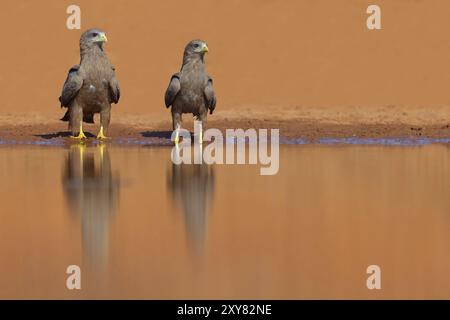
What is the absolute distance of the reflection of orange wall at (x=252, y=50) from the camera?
1374 inches

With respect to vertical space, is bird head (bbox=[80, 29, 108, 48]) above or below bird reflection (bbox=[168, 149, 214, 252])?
above

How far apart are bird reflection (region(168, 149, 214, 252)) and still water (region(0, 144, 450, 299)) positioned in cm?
2

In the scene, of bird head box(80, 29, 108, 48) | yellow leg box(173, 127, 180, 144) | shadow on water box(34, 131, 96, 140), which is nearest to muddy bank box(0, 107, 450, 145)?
shadow on water box(34, 131, 96, 140)

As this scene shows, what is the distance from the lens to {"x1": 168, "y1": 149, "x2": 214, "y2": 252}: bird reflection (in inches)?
407

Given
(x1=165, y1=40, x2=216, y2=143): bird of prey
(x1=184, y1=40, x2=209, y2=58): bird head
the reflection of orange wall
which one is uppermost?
the reflection of orange wall

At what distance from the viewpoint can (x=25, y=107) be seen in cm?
3222

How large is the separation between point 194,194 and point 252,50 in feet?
89.2

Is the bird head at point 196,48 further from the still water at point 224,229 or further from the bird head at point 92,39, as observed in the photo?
the still water at point 224,229

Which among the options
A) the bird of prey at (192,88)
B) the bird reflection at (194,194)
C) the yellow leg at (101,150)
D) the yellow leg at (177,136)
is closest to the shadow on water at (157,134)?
the yellow leg at (177,136)

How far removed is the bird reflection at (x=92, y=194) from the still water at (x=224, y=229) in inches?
0.8

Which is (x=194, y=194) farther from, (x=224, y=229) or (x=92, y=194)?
(x=224, y=229)

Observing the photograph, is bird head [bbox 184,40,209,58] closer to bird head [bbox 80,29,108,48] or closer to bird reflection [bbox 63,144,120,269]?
bird head [bbox 80,29,108,48]

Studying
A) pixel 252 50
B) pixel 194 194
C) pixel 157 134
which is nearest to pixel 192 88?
pixel 157 134
